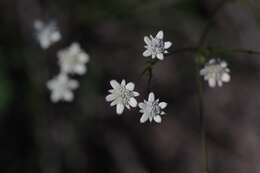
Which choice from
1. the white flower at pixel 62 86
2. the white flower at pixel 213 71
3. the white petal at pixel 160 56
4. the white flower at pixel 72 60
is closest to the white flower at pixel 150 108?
the white petal at pixel 160 56

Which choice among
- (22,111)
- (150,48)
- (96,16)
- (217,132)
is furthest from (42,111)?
(150,48)

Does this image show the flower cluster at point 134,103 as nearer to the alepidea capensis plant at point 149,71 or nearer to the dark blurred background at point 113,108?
the alepidea capensis plant at point 149,71

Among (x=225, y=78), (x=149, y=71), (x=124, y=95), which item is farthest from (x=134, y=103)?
(x=225, y=78)

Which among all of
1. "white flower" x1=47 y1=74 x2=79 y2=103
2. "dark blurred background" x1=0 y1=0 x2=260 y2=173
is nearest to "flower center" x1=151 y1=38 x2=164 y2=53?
"white flower" x1=47 y1=74 x2=79 y2=103

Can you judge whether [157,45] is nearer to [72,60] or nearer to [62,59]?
[72,60]

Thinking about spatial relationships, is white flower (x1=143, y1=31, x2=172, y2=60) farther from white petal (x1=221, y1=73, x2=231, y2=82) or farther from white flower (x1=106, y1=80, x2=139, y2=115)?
white petal (x1=221, y1=73, x2=231, y2=82)

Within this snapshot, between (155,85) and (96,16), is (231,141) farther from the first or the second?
(96,16)
